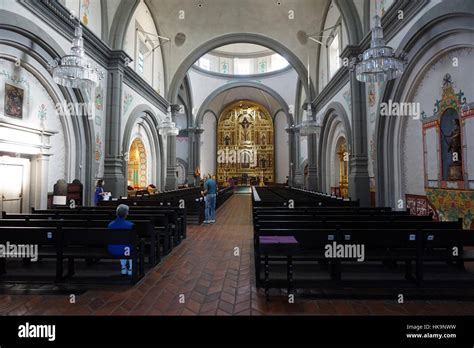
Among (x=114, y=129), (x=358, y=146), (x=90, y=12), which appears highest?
(x=90, y=12)

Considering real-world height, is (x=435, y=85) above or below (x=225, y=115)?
below

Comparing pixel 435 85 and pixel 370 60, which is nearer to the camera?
pixel 370 60

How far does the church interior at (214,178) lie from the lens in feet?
11.2

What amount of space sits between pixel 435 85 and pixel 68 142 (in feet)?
32.5

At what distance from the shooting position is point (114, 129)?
412 inches

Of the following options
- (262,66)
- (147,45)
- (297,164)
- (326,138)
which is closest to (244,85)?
(262,66)

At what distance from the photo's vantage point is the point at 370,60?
5.99 meters

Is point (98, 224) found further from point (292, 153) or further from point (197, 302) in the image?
point (292, 153)

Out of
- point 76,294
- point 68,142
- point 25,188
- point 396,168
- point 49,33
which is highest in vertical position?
point 49,33

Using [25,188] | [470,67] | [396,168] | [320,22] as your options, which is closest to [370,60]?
[470,67]

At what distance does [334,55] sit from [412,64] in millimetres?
6952

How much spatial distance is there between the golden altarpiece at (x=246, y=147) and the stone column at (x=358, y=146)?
19.9m

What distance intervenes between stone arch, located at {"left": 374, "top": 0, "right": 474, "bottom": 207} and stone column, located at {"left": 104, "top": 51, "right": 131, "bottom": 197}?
28.9 feet

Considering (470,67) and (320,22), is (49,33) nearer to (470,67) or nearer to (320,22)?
(470,67)
